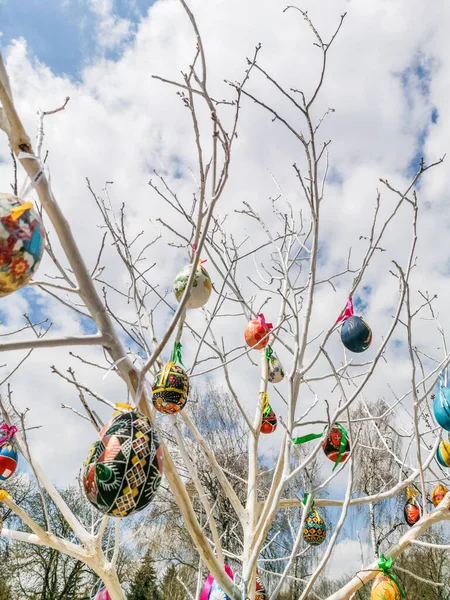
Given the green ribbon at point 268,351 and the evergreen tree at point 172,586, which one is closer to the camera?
the green ribbon at point 268,351

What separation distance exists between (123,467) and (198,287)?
62.1 inches

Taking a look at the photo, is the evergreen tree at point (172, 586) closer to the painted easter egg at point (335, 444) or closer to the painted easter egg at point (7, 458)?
the painted easter egg at point (7, 458)

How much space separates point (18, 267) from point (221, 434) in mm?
11924

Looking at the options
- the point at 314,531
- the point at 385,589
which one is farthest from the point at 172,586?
the point at 385,589

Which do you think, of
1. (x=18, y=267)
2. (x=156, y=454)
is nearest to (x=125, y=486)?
(x=156, y=454)

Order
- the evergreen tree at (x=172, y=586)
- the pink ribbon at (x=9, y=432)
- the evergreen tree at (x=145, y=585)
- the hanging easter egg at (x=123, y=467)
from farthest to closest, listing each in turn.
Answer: the evergreen tree at (x=145, y=585) < the evergreen tree at (x=172, y=586) < the pink ribbon at (x=9, y=432) < the hanging easter egg at (x=123, y=467)

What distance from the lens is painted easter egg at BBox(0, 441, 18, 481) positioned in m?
3.36

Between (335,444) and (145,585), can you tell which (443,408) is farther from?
(145,585)

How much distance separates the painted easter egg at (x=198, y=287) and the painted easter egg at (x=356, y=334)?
1.02m

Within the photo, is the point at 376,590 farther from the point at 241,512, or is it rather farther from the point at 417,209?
the point at 417,209

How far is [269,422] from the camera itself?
3.51 metres

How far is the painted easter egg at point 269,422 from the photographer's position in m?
3.47

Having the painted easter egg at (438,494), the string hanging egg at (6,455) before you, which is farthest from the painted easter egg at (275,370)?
the string hanging egg at (6,455)

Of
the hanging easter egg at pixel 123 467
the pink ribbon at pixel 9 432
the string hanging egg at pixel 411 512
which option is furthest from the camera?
the string hanging egg at pixel 411 512
